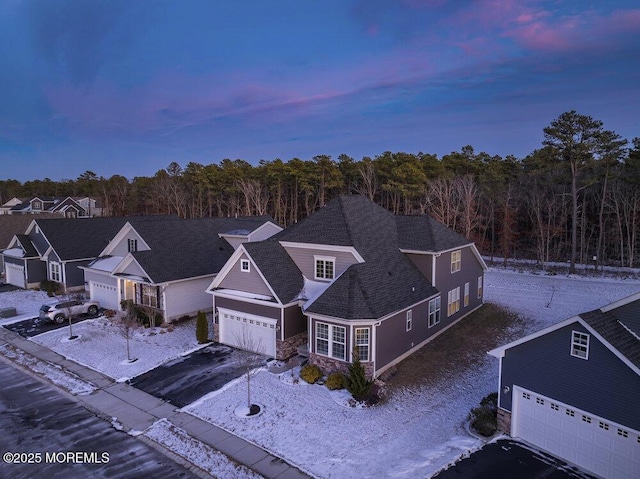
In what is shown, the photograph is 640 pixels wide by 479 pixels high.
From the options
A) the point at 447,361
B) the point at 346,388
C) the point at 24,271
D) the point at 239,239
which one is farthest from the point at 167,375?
the point at 24,271

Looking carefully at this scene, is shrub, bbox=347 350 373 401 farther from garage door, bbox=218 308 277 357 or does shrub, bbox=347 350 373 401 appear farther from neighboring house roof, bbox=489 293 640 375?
garage door, bbox=218 308 277 357

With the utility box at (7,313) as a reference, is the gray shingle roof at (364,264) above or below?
above

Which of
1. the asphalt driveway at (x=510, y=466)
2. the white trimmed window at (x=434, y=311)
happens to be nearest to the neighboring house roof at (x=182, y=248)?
the white trimmed window at (x=434, y=311)

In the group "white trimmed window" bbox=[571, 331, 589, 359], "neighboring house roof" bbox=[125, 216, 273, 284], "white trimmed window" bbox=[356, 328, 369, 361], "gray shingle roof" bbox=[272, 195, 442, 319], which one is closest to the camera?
"white trimmed window" bbox=[571, 331, 589, 359]

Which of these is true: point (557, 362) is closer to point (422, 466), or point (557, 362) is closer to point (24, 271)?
point (422, 466)

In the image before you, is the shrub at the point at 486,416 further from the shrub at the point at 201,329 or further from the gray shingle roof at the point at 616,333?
the shrub at the point at 201,329

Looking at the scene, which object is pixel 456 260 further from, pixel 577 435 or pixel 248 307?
pixel 577 435

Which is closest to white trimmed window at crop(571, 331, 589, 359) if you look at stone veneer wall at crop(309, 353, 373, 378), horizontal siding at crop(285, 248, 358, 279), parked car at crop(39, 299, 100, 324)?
stone veneer wall at crop(309, 353, 373, 378)
